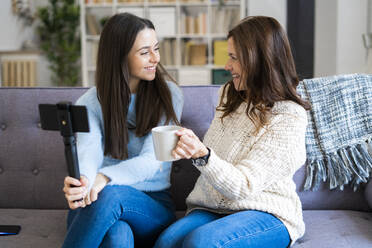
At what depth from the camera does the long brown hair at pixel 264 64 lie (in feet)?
4.23

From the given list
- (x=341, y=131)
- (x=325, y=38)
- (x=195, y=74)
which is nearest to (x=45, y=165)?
(x=341, y=131)

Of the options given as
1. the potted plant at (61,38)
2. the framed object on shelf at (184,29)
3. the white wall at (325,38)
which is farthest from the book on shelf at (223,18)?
the potted plant at (61,38)

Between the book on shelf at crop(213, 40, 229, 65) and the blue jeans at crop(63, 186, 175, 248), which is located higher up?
the book on shelf at crop(213, 40, 229, 65)

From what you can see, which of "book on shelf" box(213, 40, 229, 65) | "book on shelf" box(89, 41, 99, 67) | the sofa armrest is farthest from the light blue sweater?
"book on shelf" box(89, 41, 99, 67)

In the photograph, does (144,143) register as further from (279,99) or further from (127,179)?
(279,99)

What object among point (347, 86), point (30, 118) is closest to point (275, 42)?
point (347, 86)

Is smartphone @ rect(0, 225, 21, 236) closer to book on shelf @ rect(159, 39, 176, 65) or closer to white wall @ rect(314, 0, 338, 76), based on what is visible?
white wall @ rect(314, 0, 338, 76)

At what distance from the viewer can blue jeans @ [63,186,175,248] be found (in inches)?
46.3

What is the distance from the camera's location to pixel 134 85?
1590 mm

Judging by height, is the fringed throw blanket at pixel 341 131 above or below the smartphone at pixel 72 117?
below

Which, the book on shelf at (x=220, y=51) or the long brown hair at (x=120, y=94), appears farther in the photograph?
the book on shelf at (x=220, y=51)

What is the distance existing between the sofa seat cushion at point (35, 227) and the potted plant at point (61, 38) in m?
4.12

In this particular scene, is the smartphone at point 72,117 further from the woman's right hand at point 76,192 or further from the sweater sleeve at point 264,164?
the sweater sleeve at point 264,164

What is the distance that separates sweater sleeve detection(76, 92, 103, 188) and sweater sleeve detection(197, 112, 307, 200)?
1.23ft
